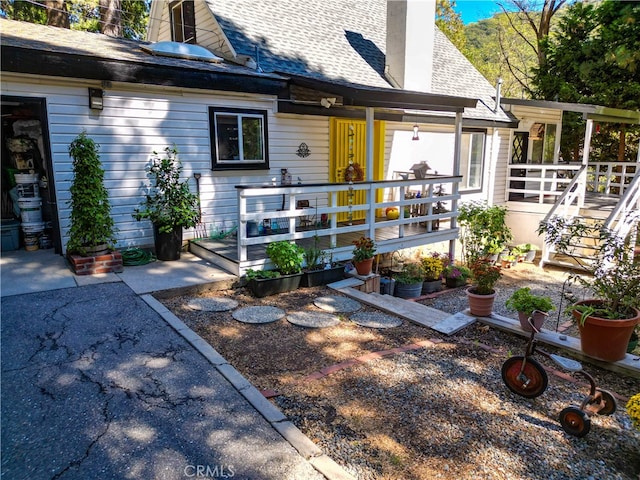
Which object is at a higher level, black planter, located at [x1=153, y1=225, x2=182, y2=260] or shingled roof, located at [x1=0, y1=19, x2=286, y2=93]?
shingled roof, located at [x1=0, y1=19, x2=286, y2=93]

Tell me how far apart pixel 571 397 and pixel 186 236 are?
6.14 metres

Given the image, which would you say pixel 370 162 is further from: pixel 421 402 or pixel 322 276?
pixel 421 402

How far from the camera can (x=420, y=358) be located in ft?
14.3

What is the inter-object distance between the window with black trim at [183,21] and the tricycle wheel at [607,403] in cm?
1080

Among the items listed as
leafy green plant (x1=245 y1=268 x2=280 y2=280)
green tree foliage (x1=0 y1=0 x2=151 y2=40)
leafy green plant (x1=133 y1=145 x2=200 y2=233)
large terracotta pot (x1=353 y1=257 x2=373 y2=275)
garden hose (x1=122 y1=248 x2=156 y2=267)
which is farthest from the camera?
green tree foliage (x1=0 y1=0 x2=151 y2=40)

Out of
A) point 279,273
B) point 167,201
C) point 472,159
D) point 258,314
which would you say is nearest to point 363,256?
point 279,273

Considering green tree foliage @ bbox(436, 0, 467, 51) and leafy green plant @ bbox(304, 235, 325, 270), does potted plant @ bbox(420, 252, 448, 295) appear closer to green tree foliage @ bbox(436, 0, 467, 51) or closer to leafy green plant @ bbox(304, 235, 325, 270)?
leafy green plant @ bbox(304, 235, 325, 270)

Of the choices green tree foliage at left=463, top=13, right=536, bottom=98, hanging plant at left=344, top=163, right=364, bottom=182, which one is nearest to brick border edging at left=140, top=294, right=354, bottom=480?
hanging plant at left=344, top=163, right=364, bottom=182

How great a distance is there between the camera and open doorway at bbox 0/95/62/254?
6984 millimetres

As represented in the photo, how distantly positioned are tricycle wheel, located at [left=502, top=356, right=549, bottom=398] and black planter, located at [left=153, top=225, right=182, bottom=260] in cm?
507

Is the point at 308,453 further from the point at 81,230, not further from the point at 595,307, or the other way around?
the point at 81,230

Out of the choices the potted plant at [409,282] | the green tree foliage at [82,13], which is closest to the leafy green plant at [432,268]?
the potted plant at [409,282]

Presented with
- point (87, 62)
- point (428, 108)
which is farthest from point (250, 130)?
point (428, 108)

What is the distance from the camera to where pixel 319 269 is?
664 cm
